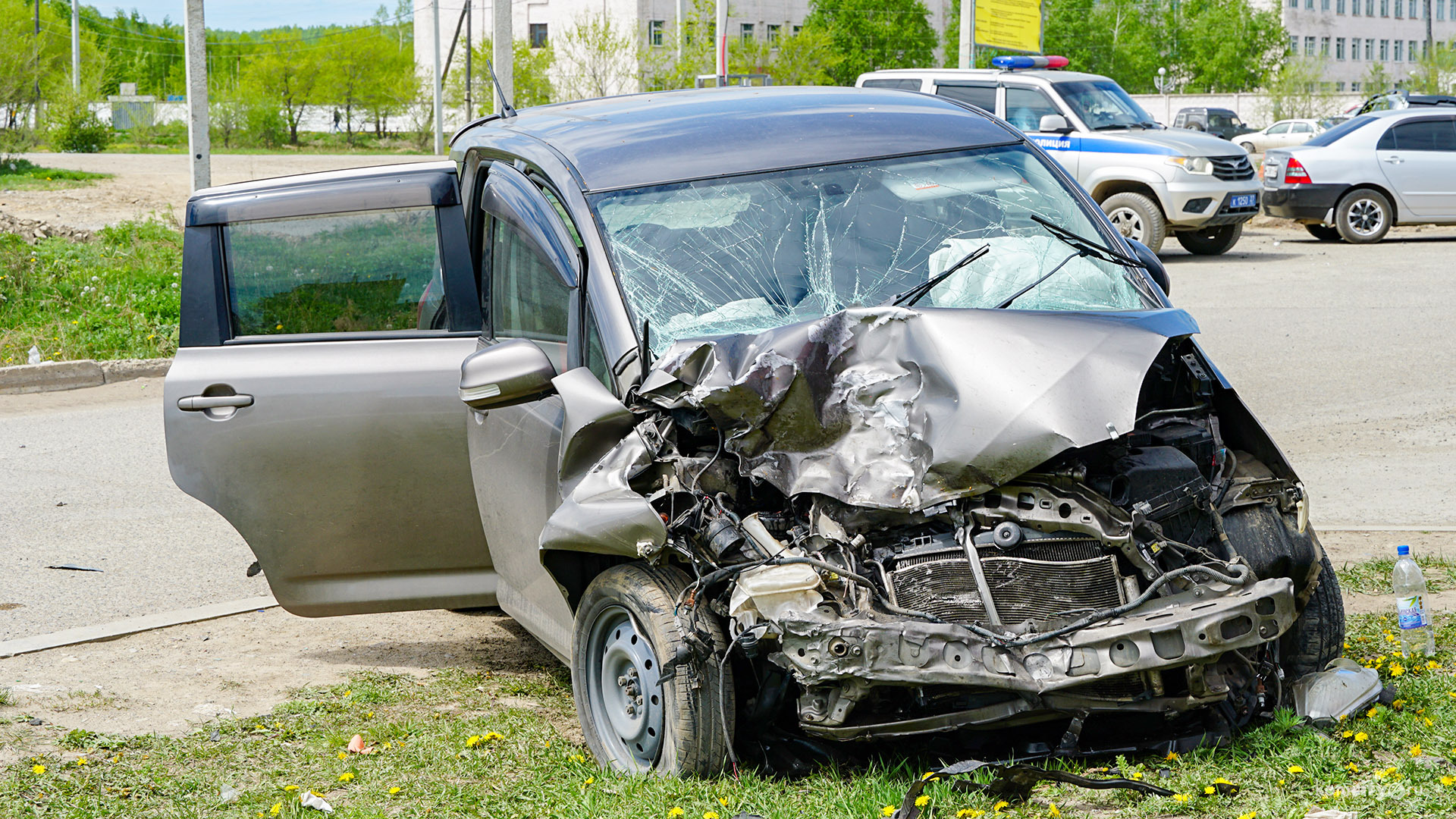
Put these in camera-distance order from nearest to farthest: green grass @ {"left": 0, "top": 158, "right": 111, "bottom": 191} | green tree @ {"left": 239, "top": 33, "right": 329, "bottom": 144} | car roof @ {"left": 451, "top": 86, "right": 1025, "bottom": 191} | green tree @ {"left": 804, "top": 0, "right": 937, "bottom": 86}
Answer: car roof @ {"left": 451, "top": 86, "right": 1025, "bottom": 191} → green grass @ {"left": 0, "top": 158, "right": 111, "bottom": 191} → green tree @ {"left": 239, "top": 33, "right": 329, "bottom": 144} → green tree @ {"left": 804, "top": 0, "right": 937, "bottom": 86}

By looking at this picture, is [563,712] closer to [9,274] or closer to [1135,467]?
[1135,467]

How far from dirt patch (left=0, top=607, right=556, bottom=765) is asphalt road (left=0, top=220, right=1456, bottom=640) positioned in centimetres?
50

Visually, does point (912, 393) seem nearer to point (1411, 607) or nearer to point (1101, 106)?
point (1411, 607)

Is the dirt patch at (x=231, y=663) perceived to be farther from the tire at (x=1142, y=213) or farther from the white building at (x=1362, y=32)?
the white building at (x=1362, y=32)

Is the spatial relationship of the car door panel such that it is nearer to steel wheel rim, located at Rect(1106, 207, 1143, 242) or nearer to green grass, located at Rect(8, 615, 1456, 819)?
green grass, located at Rect(8, 615, 1456, 819)

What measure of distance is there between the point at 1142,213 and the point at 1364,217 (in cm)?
466

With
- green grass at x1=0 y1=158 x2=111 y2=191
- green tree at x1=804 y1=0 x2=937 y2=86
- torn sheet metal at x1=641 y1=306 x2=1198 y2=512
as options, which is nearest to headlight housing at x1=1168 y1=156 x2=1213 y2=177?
torn sheet metal at x1=641 y1=306 x2=1198 y2=512

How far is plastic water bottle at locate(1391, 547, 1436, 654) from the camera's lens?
14.7 ft

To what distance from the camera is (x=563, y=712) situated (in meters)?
4.65

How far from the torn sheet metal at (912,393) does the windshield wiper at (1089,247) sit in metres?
0.56

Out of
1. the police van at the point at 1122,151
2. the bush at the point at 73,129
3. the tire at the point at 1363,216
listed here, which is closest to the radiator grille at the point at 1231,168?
the police van at the point at 1122,151

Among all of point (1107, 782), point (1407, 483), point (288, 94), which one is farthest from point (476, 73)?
point (1107, 782)

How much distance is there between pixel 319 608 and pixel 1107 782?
9.19 ft

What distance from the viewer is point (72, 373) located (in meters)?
11.3
